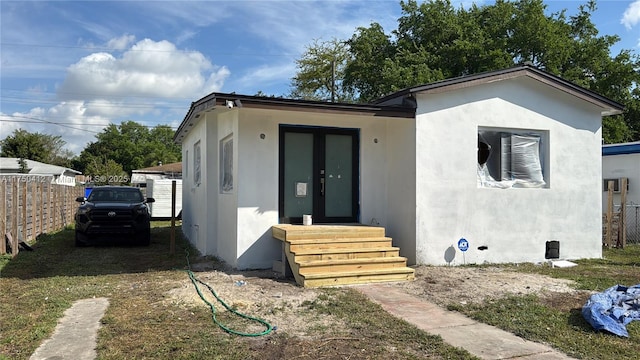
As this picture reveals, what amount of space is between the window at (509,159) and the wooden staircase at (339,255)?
2682 mm

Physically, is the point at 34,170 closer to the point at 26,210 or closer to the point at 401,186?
the point at 26,210

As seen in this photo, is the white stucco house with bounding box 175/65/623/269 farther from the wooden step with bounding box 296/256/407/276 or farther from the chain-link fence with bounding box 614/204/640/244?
the chain-link fence with bounding box 614/204/640/244

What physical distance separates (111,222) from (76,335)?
723cm

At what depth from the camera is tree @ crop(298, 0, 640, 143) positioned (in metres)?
24.7

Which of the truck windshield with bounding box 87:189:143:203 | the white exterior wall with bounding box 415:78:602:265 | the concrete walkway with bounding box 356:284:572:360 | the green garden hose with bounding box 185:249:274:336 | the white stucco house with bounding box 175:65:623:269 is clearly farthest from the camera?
the truck windshield with bounding box 87:189:143:203

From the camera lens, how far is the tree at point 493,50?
24.7 m

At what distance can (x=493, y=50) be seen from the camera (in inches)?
979

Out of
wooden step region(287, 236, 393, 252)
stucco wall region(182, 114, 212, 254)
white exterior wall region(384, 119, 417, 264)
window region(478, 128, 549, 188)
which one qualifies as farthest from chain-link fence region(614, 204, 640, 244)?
stucco wall region(182, 114, 212, 254)

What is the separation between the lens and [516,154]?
374 inches

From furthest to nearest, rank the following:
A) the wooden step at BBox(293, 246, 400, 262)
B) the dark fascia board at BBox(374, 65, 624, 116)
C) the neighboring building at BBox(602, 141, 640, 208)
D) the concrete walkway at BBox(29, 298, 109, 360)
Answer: the neighboring building at BBox(602, 141, 640, 208) → the dark fascia board at BBox(374, 65, 624, 116) → the wooden step at BBox(293, 246, 400, 262) → the concrete walkway at BBox(29, 298, 109, 360)

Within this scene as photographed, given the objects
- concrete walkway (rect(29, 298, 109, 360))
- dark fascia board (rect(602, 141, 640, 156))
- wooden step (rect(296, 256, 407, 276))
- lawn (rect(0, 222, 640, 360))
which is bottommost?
concrete walkway (rect(29, 298, 109, 360))

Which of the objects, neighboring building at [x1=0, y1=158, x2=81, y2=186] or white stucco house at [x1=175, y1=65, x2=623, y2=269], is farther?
neighboring building at [x1=0, y1=158, x2=81, y2=186]

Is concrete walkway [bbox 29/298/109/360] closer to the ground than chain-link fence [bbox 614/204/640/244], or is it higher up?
closer to the ground

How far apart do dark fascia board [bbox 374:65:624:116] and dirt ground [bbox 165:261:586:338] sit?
3.24 metres
